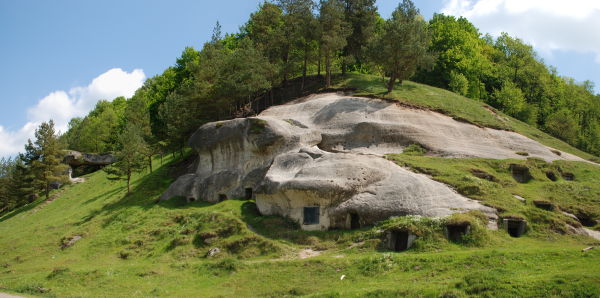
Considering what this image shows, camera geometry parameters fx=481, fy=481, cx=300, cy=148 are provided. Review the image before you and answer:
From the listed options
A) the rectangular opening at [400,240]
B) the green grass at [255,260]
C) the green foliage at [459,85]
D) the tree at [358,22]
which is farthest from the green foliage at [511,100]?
the rectangular opening at [400,240]

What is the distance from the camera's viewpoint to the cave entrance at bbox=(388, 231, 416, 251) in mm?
25578

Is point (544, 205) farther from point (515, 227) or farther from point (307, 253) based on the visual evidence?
point (307, 253)

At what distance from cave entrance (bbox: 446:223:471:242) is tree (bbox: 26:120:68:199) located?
46.1 meters

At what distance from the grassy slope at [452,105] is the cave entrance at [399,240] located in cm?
2140

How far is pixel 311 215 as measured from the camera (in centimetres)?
3027

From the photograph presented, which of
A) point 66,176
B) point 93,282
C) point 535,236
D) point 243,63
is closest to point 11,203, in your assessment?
point 66,176

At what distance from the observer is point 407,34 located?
44781mm

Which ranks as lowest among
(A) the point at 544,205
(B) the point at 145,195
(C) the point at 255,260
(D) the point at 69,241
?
(D) the point at 69,241

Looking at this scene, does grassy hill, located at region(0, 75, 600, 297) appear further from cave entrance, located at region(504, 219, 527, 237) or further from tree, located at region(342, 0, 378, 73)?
tree, located at region(342, 0, 378, 73)

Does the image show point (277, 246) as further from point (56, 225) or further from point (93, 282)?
point (56, 225)

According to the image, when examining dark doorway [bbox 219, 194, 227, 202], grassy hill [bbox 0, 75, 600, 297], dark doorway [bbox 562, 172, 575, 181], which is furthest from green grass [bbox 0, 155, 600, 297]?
dark doorway [bbox 219, 194, 227, 202]

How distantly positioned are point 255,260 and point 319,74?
3674cm

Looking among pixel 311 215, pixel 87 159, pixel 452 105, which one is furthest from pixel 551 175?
pixel 87 159

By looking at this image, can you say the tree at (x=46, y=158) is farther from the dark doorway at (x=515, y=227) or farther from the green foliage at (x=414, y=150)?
the dark doorway at (x=515, y=227)
